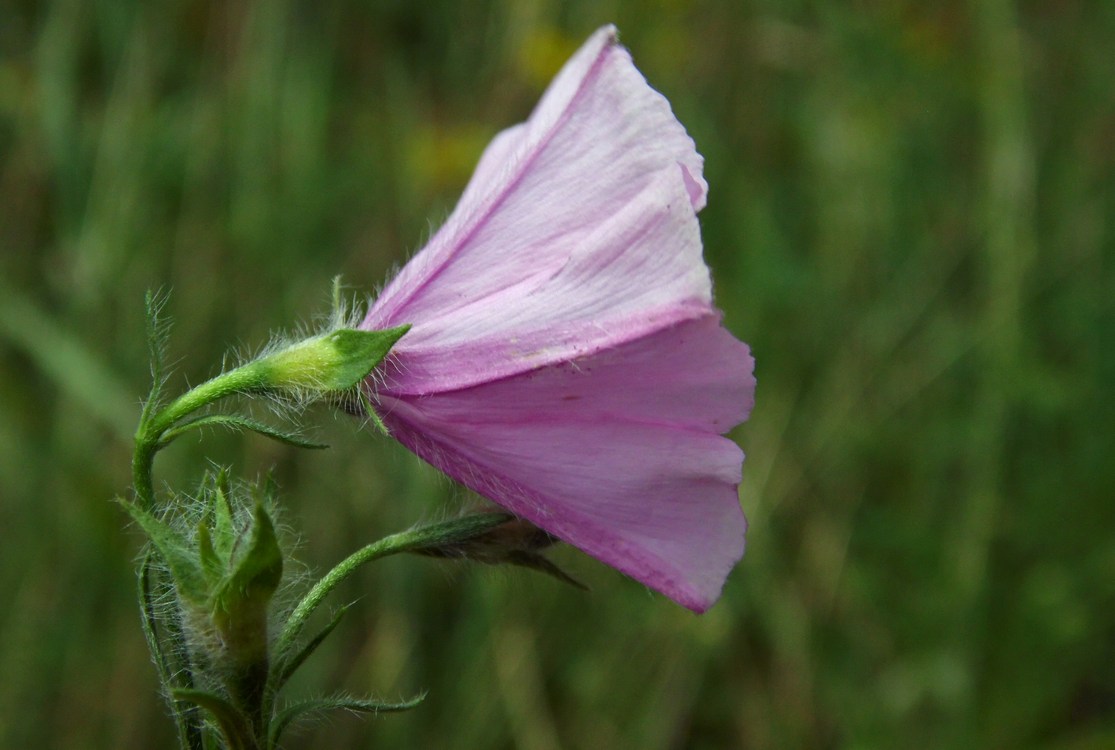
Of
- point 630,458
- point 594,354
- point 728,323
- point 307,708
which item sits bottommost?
point 728,323

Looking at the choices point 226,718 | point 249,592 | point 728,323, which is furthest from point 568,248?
point 728,323

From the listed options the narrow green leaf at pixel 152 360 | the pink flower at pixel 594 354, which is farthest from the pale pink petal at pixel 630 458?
the narrow green leaf at pixel 152 360

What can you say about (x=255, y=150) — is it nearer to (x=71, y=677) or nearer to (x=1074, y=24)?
Result: (x=71, y=677)

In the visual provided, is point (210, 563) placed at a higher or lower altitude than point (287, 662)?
higher

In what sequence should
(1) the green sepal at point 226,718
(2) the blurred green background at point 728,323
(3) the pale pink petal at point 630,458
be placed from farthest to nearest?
(2) the blurred green background at point 728,323
(3) the pale pink petal at point 630,458
(1) the green sepal at point 226,718

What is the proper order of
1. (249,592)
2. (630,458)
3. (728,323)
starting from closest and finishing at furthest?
(249,592) < (630,458) < (728,323)

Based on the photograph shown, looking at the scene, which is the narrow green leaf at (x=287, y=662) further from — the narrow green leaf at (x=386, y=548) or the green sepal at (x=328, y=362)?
the green sepal at (x=328, y=362)

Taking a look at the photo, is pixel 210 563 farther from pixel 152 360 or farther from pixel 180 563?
pixel 152 360
